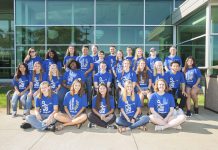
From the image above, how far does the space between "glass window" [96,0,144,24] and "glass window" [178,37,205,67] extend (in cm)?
261

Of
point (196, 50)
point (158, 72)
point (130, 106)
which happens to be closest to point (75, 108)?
point (130, 106)

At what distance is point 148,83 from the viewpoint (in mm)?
8969

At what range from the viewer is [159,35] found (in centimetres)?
1652

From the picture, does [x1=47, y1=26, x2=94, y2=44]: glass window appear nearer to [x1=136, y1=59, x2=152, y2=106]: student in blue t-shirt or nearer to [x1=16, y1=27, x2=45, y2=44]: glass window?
[x1=16, y1=27, x2=45, y2=44]: glass window

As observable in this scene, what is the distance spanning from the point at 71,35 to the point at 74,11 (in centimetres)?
121

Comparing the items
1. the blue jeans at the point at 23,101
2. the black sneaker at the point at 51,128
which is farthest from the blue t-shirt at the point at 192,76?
the blue jeans at the point at 23,101

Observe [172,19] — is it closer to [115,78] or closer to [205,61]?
[205,61]

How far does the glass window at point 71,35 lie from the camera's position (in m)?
16.5

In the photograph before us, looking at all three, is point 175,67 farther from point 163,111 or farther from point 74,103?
point 74,103

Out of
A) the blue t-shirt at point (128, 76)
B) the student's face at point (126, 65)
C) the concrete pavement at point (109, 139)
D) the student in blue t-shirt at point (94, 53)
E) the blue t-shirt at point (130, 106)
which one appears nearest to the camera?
the concrete pavement at point (109, 139)

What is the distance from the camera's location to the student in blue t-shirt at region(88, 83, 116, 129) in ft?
24.0

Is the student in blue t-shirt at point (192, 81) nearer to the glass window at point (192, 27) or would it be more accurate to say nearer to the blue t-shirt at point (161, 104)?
the blue t-shirt at point (161, 104)

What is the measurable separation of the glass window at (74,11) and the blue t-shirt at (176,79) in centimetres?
834

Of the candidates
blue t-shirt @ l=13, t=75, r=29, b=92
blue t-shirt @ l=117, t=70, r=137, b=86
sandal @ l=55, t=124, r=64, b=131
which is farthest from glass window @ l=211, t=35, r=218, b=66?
sandal @ l=55, t=124, r=64, b=131
